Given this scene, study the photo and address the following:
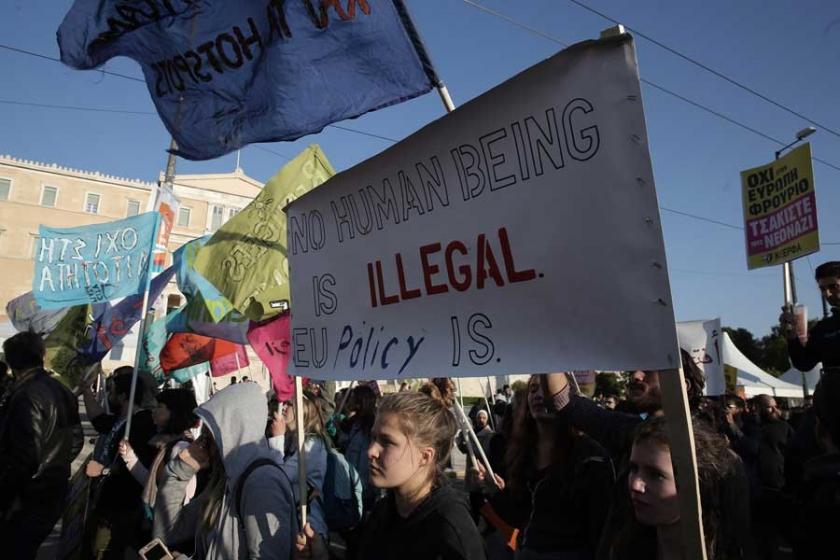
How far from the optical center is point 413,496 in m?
2.38

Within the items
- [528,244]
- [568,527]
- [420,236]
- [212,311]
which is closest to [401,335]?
[420,236]

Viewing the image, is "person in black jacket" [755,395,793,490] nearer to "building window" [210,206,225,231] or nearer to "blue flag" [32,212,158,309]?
"blue flag" [32,212,158,309]

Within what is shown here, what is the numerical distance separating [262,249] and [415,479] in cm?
338

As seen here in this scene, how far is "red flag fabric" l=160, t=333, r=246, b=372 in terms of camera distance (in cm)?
887

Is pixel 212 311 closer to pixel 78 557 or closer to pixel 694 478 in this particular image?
pixel 78 557

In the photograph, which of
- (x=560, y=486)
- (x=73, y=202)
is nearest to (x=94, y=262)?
(x=560, y=486)

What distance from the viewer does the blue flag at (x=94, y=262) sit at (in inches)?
255

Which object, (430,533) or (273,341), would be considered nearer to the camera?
(430,533)

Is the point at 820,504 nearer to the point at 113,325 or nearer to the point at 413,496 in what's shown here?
the point at 413,496

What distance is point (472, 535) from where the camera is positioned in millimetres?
2193

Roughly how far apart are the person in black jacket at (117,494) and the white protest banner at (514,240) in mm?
2678

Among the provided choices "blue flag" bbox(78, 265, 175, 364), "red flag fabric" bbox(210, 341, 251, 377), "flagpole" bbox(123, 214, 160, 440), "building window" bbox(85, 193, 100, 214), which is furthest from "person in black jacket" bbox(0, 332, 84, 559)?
"building window" bbox(85, 193, 100, 214)

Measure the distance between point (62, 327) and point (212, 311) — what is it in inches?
157

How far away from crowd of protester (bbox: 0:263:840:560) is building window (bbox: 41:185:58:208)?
54365 mm
